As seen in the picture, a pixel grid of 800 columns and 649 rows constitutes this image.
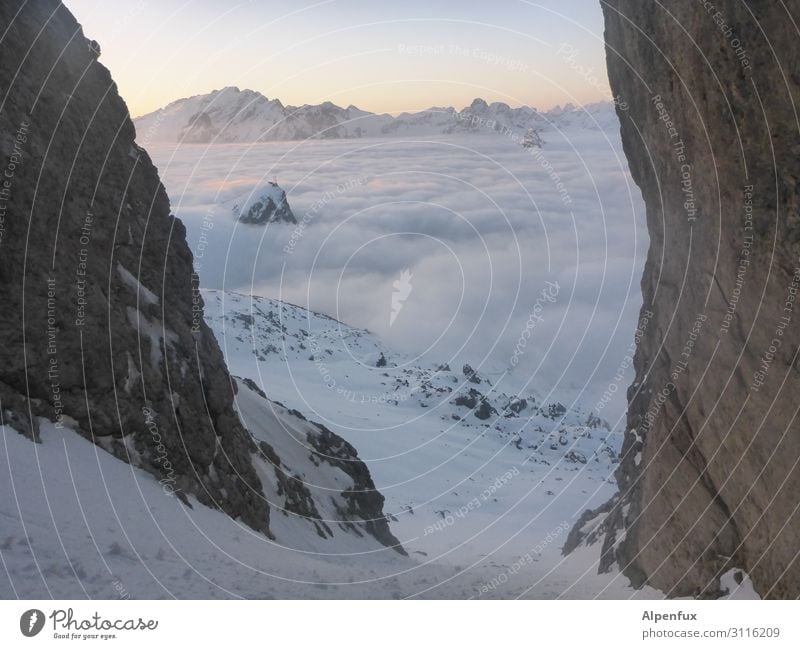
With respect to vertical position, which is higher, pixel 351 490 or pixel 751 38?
pixel 751 38

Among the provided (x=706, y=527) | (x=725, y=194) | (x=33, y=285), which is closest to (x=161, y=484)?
(x=33, y=285)

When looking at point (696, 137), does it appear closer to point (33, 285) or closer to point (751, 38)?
point (751, 38)
